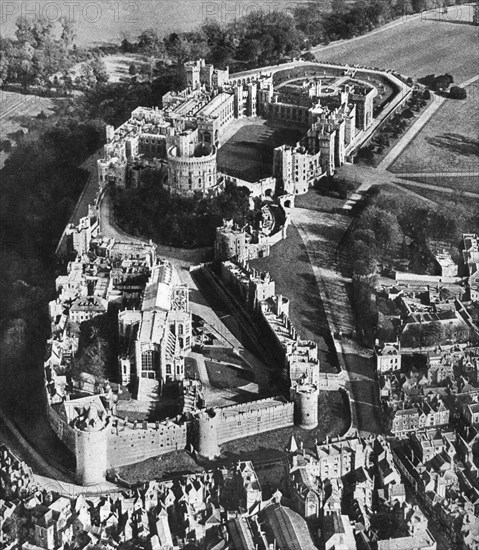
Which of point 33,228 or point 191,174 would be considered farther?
point 33,228

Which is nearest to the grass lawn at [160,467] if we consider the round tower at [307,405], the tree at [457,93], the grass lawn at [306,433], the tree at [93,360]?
the grass lawn at [306,433]

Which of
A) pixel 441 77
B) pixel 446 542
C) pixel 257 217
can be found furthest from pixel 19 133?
pixel 446 542

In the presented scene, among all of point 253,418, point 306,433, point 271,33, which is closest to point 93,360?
point 253,418

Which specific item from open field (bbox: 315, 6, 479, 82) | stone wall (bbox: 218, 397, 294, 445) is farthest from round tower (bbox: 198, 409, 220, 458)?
open field (bbox: 315, 6, 479, 82)

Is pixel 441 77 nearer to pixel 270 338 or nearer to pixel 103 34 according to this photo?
pixel 103 34

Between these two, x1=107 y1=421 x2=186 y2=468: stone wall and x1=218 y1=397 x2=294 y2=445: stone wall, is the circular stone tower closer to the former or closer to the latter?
x1=218 y1=397 x2=294 y2=445: stone wall

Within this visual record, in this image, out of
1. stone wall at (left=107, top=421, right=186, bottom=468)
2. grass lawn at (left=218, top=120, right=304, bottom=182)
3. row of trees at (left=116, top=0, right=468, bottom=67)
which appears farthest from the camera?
row of trees at (left=116, top=0, right=468, bottom=67)

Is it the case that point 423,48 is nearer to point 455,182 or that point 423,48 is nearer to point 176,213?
point 455,182
